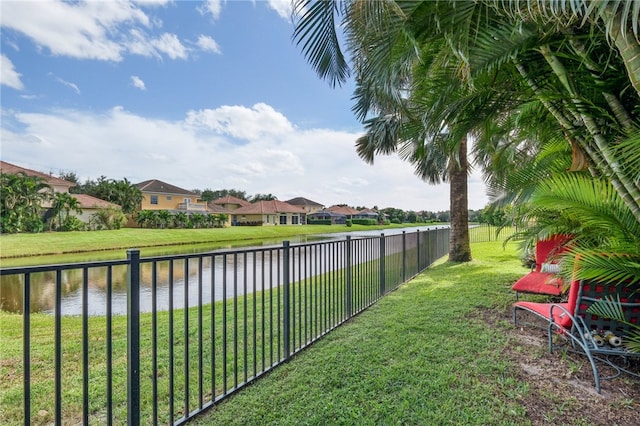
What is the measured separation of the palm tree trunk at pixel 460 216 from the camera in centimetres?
898

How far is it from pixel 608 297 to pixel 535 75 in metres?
2.05

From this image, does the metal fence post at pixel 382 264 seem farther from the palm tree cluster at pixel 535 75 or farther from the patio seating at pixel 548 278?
the palm tree cluster at pixel 535 75

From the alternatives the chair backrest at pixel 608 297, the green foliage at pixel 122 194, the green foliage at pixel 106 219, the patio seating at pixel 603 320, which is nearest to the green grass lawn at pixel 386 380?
the patio seating at pixel 603 320

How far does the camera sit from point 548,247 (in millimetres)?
5270

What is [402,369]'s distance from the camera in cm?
274

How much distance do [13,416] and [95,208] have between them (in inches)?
1223

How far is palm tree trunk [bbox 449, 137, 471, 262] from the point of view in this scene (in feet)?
29.5

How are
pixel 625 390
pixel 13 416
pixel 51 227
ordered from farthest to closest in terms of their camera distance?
pixel 51 227 → pixel 625 390 → pixel 13 416

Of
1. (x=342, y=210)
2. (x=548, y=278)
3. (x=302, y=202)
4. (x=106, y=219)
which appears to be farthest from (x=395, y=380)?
(x=342, y=210)

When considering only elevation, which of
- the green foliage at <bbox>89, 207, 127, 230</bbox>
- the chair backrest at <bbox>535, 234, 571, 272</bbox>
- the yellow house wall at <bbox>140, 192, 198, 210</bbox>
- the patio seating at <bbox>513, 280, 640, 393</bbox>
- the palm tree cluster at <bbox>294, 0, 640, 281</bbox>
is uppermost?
the yellow house wall at <bbox>140, 192, 198, 210</bbox>

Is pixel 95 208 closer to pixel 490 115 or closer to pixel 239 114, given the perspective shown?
pixel 239 114

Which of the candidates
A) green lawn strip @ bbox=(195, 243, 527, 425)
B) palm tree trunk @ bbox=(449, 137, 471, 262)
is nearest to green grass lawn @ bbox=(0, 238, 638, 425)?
green lawn strip @ bbox=(195, 243, 527, 425)

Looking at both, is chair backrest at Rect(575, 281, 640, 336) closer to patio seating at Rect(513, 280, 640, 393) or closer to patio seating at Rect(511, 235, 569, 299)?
patio seating at Rect(513, 280, 640, 393)

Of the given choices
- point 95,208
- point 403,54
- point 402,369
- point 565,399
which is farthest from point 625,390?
point 95,208
